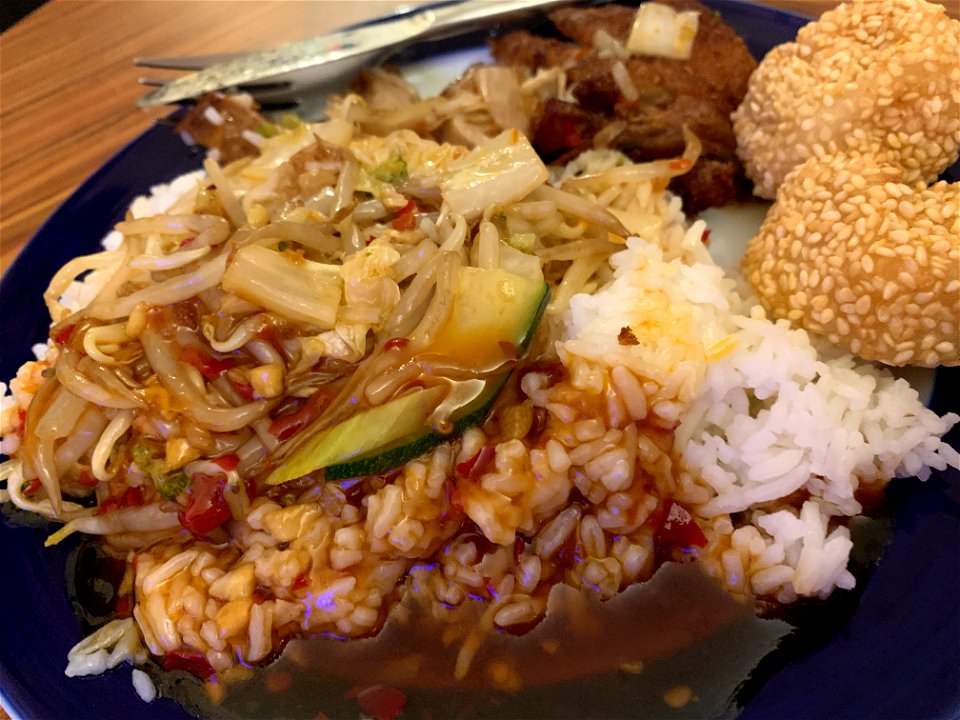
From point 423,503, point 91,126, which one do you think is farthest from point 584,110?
point 91,126

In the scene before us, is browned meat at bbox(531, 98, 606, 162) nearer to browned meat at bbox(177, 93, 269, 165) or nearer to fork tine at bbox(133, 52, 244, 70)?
browned meat at bbox(177, 93, 269, 165)

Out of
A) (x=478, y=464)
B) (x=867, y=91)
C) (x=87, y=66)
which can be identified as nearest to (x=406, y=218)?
(x=478, y=464)

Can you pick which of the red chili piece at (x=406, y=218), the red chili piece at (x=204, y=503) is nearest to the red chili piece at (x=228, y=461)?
the red chili piece at (x=204, y=503)

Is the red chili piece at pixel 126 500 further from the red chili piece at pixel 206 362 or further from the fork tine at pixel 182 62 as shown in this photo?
the fork tine at pixel 182 62

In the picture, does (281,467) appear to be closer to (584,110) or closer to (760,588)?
(760,588)

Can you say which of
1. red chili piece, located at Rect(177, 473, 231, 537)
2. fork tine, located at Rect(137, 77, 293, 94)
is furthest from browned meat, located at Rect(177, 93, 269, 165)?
red chili piece, located at Rect(177, 473, 231, 537)

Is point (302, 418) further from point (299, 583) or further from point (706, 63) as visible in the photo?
point (706, 63)

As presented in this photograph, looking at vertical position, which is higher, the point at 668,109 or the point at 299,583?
the point at 668,109
